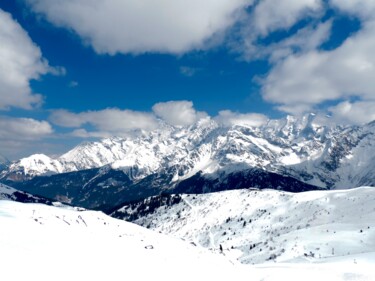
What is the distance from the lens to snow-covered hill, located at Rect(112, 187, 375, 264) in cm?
6028

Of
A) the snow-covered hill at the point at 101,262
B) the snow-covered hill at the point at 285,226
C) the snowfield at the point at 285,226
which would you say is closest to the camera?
the snow-covered hill at the point at 101,262

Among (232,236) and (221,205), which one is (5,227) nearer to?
(232,236)

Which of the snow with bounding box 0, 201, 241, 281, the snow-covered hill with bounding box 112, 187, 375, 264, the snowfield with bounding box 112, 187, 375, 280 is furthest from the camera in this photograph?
the snow-covered hill with bounding box 112, 187, 375, 264

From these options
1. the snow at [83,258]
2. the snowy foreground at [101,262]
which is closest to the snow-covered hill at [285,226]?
the snowy foreground at [101,262]

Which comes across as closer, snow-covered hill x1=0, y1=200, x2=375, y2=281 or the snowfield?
snow-covered hill x1=0, y1=200, x2=375, y2=281

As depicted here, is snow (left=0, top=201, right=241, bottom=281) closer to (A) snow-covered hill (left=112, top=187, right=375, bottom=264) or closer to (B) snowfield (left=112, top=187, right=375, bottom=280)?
(B) snowfield (left=112, top=187, right=375, bottom=280)

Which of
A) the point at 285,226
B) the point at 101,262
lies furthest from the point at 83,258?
the point at 285,226

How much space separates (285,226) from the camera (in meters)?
126

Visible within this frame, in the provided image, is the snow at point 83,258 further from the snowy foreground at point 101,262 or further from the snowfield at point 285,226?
the snowfield at point 285,226

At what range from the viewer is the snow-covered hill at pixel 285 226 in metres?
60.3

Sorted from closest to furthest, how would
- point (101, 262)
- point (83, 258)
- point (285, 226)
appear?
point (83, 258), point (101, 262), point (285, 226)

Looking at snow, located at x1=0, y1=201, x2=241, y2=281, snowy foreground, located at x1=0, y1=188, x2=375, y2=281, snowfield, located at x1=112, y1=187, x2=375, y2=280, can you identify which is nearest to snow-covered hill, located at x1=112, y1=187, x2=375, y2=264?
snowfield, located at x1=112, y1=187, x2=375, y2=280

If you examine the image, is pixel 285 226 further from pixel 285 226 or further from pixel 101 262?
pixel 101 262

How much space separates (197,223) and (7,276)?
171950 millimetres
